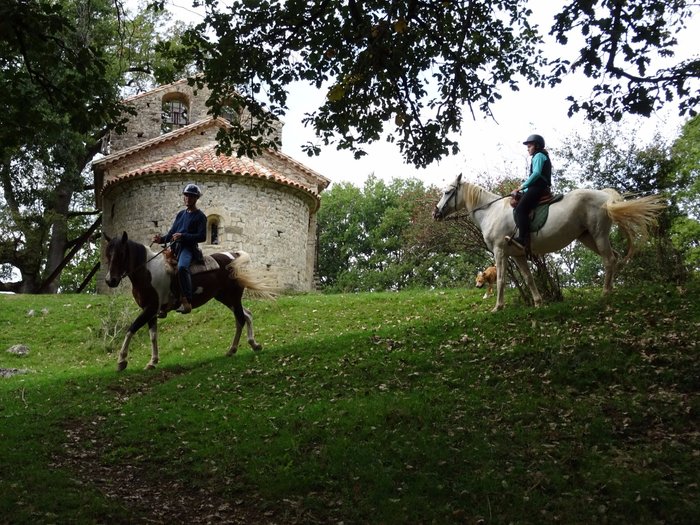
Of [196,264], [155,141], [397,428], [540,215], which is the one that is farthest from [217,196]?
[397,428]

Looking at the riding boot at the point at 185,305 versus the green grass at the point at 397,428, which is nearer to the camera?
the green grass at the point at 397,428

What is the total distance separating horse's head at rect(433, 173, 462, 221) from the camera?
45.7 ft

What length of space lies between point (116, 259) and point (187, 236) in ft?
4.61

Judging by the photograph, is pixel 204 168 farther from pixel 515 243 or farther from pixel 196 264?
pixel 515 243

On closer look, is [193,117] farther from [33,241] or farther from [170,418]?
[170,418]

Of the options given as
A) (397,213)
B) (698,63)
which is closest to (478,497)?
(698,63)

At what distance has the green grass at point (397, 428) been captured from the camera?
6727 millimetres

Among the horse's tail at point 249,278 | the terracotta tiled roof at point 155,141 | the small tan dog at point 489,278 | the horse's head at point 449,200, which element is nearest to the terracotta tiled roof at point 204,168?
the terracotta tiled roof at point 155,141

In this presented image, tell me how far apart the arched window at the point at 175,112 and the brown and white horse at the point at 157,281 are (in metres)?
21.5

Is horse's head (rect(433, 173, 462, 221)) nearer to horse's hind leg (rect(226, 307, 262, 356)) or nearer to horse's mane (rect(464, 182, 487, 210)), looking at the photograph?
horse's mane (rect(464, 182, 487, 210))

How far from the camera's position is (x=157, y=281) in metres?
12.7

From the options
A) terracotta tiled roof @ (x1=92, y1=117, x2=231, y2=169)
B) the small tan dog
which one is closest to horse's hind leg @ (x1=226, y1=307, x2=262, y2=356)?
the small tan dog

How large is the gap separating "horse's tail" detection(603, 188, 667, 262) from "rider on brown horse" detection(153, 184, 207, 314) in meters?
7.50

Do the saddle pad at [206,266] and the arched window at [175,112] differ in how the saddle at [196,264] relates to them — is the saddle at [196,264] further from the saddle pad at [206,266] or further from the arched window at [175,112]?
the arched window at [175,112]
